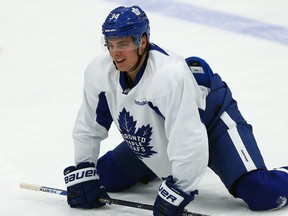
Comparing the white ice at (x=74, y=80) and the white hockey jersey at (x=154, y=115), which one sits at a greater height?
the white hockey jersey at (x=154, y=115)

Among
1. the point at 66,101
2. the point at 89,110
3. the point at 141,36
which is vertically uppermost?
the point at 141,36

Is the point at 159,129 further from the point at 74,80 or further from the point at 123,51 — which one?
the point at 74,80

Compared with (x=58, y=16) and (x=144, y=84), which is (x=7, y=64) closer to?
(x=58, y=16)

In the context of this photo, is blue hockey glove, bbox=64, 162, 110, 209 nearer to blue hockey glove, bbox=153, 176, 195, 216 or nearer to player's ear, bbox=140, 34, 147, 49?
blue hockey glove, bbox=153, 176, 195, 216

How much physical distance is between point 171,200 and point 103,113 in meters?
0.47

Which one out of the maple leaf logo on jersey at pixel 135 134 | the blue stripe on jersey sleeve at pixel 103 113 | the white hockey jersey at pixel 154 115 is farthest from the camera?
the blue stripe on jersey sleeve at pixel 103 113

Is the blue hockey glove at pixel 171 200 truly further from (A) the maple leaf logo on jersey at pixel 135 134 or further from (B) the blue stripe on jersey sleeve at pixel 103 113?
(B) the blue stripe on jersey sleeve at pixel 103 113

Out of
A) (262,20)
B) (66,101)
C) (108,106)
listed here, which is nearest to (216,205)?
(108,106)

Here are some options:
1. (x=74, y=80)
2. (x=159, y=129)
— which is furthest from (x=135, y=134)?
(x=74, y=80)

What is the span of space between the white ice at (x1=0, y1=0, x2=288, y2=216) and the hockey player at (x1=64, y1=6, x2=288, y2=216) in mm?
94

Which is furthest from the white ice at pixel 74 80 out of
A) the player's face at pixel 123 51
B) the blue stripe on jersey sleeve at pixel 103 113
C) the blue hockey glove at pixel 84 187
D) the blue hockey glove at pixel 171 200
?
the player's face at pixel 123 51

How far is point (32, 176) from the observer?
12.6 ft

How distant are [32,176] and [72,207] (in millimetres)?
373

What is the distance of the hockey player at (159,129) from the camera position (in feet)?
10.5
